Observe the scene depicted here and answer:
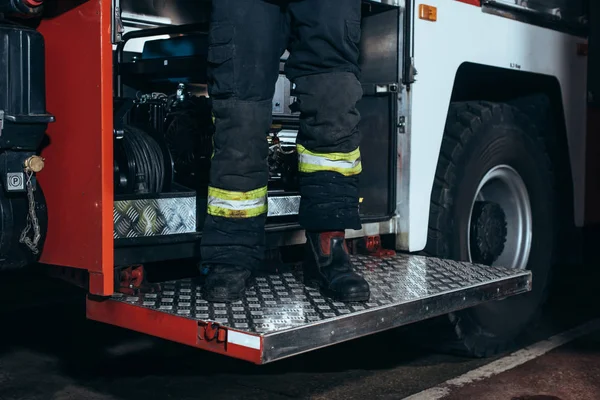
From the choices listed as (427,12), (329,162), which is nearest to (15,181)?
(329,162)

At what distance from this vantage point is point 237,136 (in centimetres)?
279

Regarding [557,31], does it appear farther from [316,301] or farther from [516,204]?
[316,301]

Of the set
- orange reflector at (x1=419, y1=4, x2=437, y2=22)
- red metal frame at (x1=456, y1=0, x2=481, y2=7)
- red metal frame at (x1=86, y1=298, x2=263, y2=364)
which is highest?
red metal frame at (x1=456, y1=0, x2=481, y2=7)

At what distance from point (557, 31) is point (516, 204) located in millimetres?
911

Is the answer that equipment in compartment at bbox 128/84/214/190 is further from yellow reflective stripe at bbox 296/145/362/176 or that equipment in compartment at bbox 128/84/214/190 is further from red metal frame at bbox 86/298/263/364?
red metal frame at bbox 86/298/263/364

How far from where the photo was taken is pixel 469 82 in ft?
14.2

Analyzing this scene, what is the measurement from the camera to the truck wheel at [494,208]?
3842 millimetres

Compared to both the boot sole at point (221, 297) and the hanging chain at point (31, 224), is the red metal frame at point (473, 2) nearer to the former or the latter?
the boot sole at point (221, 297)

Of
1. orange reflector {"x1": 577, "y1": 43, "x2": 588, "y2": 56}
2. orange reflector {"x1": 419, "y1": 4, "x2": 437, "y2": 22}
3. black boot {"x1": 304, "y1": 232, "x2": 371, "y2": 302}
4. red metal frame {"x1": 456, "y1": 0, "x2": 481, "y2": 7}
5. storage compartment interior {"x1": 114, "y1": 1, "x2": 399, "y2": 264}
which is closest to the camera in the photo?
black boot {"x1": 304, "y1": 232, "x2": 371, "y2": 302}

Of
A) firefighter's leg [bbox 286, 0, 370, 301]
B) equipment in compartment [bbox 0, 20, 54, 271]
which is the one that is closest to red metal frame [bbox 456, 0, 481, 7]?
firefighter's leg [bbox 286, 0, 370, 301]

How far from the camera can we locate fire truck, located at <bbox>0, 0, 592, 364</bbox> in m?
2.59

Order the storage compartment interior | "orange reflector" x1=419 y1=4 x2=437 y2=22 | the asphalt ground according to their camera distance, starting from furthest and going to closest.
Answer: "orange reflector" x1=419 y1=4 x2=437 y2=22
the asphalt ground
the storage compartment interior

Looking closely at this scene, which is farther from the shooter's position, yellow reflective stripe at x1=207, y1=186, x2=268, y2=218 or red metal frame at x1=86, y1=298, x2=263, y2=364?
yellow reflective stripe at x1=207, y1=186, x2=268, y2=218

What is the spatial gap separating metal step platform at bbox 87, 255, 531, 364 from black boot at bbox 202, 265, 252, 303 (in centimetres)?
3
